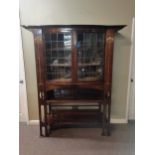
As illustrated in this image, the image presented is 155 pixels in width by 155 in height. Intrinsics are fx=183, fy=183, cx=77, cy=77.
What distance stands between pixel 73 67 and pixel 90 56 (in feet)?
1.12

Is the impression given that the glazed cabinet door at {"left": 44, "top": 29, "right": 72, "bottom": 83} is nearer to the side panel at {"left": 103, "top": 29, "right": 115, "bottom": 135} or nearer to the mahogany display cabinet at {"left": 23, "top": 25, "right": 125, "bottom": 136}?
the mahogany display cabinet at {"left": 23, "top": 25, "right": 125, "bottom": 136}

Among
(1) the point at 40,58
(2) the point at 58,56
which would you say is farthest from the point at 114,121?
(1) the point at 40,58

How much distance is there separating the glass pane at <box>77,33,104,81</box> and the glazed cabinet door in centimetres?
17

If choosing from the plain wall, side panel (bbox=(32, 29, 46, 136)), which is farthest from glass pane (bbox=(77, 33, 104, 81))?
side panel (bbox=(32, 29, 46, 136))

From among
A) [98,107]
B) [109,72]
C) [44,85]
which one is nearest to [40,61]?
[44,85]

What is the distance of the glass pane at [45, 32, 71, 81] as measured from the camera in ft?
9.22

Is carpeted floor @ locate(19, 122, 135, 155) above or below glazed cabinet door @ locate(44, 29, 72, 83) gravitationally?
below

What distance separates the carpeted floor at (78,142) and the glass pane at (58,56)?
97 centimetres

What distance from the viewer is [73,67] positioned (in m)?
2.88

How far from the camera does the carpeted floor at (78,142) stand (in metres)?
2.64

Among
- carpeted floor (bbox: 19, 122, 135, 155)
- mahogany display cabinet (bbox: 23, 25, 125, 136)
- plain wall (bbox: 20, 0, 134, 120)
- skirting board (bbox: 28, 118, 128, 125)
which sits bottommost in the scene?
carpeted floor (bbox: 19, 122, 135, 155)

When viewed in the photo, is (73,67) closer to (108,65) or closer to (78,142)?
(108,65)
